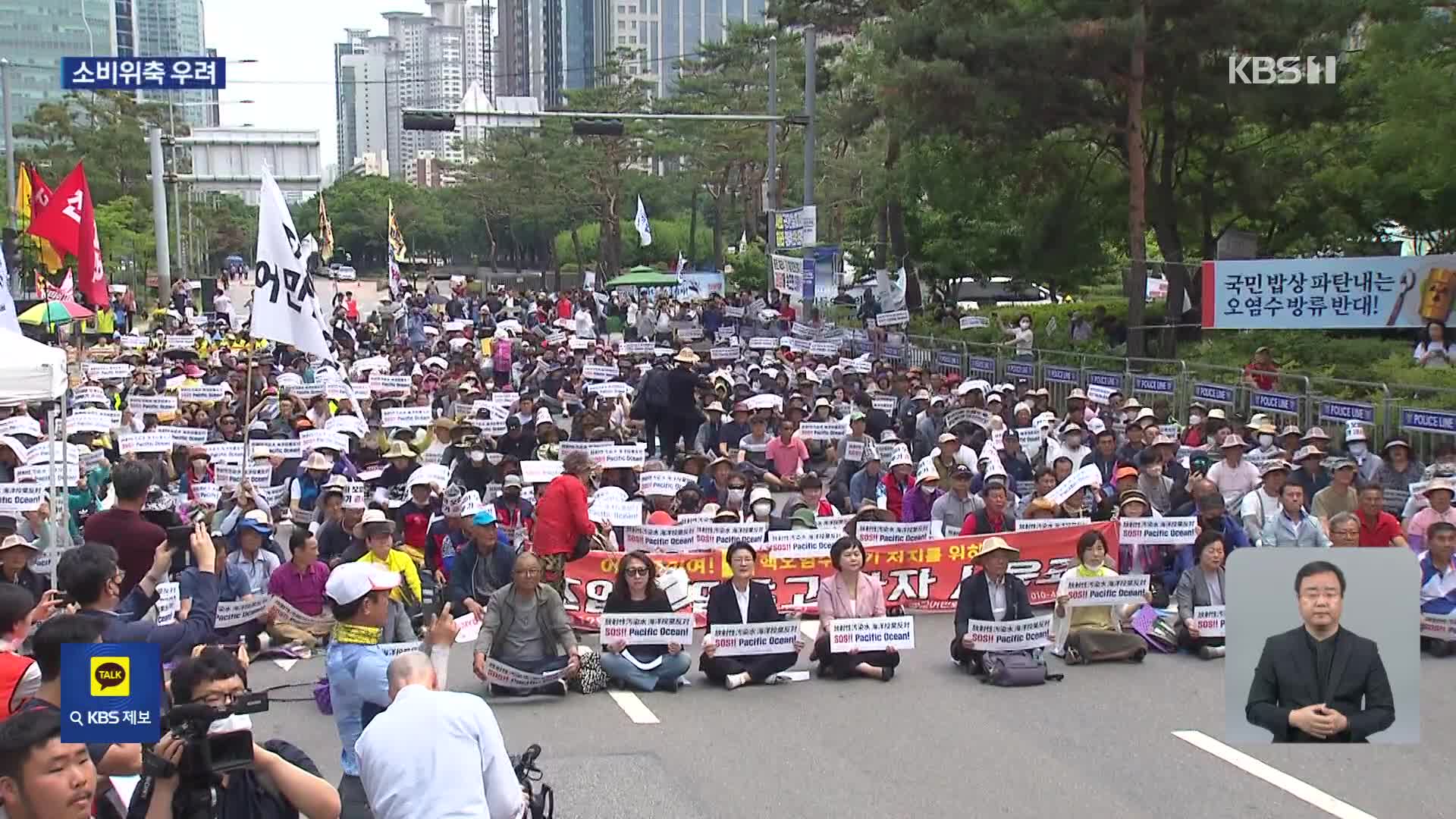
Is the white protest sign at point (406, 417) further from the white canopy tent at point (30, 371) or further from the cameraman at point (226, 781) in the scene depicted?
the cameraman at point (226, 781)

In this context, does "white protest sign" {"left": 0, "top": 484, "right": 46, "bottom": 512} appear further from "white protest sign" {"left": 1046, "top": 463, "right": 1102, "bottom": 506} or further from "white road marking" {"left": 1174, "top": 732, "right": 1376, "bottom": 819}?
"white road marking" {"left": 1174, "top": 732, "right": 1376, "bottom": 819}

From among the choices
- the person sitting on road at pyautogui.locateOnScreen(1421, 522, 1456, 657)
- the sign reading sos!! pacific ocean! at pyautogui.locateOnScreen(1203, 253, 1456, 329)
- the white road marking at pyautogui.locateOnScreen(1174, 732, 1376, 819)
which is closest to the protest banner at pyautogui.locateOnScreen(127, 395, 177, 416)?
the sign reading sos!! pacific ocean! at pyautogui.locateOnScreen(1203, 253, 1456, 329)

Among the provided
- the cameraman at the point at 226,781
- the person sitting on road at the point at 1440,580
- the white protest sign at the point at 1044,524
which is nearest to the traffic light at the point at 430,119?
the white protest sign at the point at 1044,524

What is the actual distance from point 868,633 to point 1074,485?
142 inches

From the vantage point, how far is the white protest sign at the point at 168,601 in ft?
35.8

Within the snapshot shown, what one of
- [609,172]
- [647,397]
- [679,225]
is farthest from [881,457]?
[679,225]

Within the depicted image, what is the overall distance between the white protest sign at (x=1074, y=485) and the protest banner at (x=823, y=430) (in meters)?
5.76

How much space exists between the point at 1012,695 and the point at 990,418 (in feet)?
28.7

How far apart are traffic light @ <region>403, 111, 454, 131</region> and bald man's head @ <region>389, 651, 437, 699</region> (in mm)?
25228

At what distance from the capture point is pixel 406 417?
21188mm

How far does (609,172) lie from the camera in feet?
263

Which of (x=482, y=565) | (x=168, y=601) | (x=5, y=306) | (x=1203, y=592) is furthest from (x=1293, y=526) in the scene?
(x=5, y=306)

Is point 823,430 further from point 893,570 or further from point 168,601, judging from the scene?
point 168,601

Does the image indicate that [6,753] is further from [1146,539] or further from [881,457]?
[881,457]
